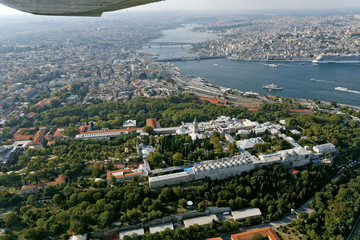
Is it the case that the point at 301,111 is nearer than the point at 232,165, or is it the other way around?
the point at 232,165

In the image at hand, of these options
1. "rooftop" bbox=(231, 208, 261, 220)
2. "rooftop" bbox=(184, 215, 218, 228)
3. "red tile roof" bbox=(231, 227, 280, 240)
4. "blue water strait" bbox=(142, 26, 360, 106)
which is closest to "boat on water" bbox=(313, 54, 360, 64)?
"blue water strait" bbox=(142, 26, 360, 106)

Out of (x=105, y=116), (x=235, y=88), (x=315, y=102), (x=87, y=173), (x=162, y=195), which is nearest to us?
(x=162, y=195)

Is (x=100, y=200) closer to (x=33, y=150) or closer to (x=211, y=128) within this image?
(x=33, y=150)

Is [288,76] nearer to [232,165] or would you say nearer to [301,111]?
[301,111]

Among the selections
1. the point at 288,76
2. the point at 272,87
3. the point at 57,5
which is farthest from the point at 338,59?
the point at 57,5

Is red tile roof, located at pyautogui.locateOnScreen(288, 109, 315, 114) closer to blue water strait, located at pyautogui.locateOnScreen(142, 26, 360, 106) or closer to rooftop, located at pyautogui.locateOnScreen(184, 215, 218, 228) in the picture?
blue water strait, located at pyautogui.locateOnScreen(142, 26, 360, 106)

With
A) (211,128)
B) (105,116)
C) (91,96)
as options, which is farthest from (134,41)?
(211,128)
